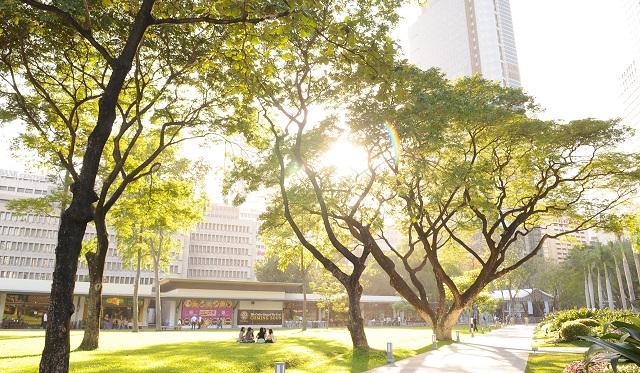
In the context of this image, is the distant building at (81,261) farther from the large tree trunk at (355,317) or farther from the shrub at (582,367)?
the shrub at (582,367)

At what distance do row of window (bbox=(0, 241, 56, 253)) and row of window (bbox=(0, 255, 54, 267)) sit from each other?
1780 mm

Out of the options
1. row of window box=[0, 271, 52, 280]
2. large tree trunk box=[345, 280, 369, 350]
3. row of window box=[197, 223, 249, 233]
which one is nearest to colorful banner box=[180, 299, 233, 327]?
large tree trunk box=[345, 280, 369, 350]

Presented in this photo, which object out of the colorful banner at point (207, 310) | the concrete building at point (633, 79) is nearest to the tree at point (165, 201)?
the colorful banner at point (207, 310)

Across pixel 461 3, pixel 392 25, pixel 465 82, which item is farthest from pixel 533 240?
pixel 392 25

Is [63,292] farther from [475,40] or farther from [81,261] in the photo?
[475,40]

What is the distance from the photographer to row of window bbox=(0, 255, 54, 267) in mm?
79312

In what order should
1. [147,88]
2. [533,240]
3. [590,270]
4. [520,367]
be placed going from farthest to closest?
[533,240]
[590,270]
[147,88]
[520,367]

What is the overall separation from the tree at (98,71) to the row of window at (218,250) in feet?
267

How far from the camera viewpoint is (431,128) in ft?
48.6

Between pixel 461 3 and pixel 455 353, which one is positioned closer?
pixel 455 353

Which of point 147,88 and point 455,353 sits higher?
point 147,88

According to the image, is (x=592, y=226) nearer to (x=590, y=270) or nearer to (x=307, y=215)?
(x=307, y=215)

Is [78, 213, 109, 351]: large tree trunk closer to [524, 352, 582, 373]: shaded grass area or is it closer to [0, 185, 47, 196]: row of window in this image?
[524, 352, 582, 373]: shaded grass area

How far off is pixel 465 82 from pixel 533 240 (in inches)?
5070
